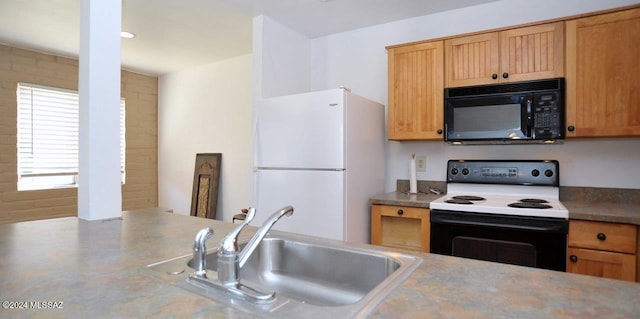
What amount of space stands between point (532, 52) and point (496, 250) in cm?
127

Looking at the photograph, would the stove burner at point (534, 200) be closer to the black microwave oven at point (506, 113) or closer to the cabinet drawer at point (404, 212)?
the black microwave oven at point (506, 113)

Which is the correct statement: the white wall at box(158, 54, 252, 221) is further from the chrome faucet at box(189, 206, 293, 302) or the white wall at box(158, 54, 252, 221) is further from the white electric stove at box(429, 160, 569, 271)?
the chrome faucet at box(189, 206, 293, 302)

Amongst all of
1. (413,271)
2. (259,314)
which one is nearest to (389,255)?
(413,271)

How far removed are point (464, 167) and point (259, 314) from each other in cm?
234

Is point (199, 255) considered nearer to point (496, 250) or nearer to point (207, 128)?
point (496, 250)

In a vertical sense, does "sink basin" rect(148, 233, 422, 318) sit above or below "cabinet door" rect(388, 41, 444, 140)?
below

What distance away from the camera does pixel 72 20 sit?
2965 millimetres

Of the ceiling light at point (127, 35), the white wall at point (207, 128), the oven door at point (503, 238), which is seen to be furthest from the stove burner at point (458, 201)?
the ceiling light at point (127, 35)

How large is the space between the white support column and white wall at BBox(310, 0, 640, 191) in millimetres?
2103

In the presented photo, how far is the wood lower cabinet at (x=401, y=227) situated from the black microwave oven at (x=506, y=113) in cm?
61

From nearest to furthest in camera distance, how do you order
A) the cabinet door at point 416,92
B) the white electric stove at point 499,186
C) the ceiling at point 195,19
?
the white electric stove at point 499,186
the cabinet door at point 416,92
the ceiling at point 195,19

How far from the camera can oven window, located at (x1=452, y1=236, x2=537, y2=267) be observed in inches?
74.5

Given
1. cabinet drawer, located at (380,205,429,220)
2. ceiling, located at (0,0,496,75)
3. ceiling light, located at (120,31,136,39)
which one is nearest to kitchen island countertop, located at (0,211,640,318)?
cabinet drawer, located at (380,205,429,220)

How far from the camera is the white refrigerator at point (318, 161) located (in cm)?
230
